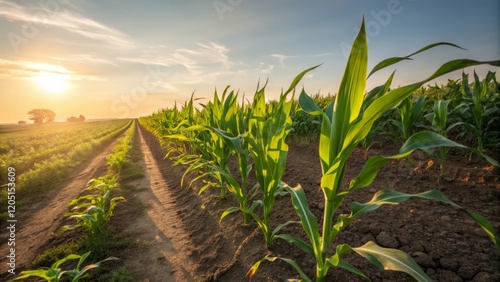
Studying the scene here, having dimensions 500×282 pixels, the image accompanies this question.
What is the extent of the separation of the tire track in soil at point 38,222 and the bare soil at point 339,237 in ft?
0.23

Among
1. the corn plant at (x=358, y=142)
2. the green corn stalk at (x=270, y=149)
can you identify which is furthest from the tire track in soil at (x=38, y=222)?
the corn plant at (x=358, y=142)

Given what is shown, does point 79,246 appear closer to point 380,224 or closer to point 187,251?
point 187,251

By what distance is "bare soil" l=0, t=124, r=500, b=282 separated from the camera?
1.63 meters

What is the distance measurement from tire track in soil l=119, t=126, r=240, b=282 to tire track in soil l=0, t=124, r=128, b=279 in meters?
0.91

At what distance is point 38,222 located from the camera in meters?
3.73

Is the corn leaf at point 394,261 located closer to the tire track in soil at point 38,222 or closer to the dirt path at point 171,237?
the dirt path at point 171,237

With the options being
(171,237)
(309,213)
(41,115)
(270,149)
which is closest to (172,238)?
(171,237)

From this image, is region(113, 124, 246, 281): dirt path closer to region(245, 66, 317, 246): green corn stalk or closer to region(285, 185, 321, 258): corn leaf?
region(245, 66, 317, 246): green corn stalk

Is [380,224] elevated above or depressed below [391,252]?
below

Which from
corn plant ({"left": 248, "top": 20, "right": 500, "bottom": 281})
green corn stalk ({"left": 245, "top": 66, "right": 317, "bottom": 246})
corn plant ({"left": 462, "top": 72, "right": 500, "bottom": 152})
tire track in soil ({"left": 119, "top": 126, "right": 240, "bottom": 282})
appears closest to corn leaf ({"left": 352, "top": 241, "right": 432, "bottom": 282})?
corn plant ({"left": 248, "top": 20, "right": 500, "bottom": 281})

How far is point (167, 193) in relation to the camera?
469 cm

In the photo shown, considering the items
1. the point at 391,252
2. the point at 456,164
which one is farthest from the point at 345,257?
the point at 456,164

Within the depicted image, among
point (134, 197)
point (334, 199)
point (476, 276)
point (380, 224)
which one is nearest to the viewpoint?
point (334, 199)

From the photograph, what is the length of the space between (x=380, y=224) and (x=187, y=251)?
2.07 meters
